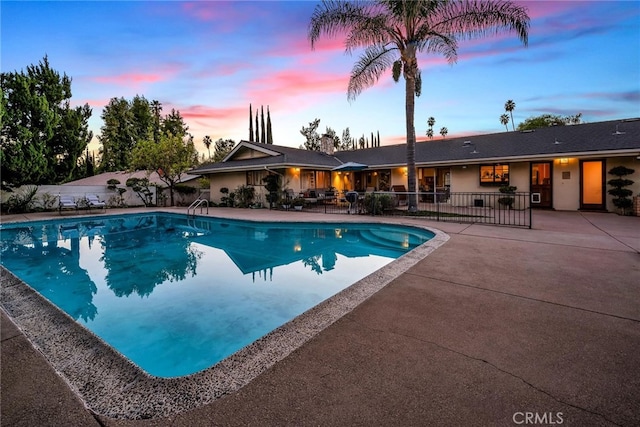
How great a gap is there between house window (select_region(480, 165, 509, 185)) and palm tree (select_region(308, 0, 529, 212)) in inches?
229

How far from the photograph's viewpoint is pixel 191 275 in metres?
6.62

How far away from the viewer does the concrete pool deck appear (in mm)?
1813

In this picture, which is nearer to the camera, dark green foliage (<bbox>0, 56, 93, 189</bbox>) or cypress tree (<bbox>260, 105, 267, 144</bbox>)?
dark green foliage (<bbox>0, 56, 93, 189</bbox>)

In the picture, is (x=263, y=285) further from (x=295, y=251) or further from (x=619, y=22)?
(x=619, y=22)

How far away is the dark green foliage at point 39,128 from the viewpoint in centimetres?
1673

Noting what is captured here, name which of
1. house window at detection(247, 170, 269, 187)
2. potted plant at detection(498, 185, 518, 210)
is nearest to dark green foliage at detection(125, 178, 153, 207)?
house window at detection(247, 170, 269, 187)

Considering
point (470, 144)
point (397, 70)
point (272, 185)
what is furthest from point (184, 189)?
point (470, 144)

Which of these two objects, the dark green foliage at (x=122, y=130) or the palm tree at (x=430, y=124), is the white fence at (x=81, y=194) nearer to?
the dark green foliage at (x=122, y=130)

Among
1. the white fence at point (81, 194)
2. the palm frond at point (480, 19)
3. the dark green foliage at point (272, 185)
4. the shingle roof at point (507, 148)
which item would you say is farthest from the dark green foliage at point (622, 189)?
the white fence at point (81, 194)

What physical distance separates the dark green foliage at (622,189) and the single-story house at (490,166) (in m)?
0.43

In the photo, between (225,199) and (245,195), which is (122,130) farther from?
(245,195)

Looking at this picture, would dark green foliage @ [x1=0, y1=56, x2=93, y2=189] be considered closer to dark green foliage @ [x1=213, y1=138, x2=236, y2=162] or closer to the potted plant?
the potted plant

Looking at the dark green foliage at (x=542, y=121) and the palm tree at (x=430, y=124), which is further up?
the palm tree at (x=430, y=124)

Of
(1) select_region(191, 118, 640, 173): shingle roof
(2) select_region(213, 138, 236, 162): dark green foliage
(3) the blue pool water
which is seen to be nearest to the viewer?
(3) the blue pool water
